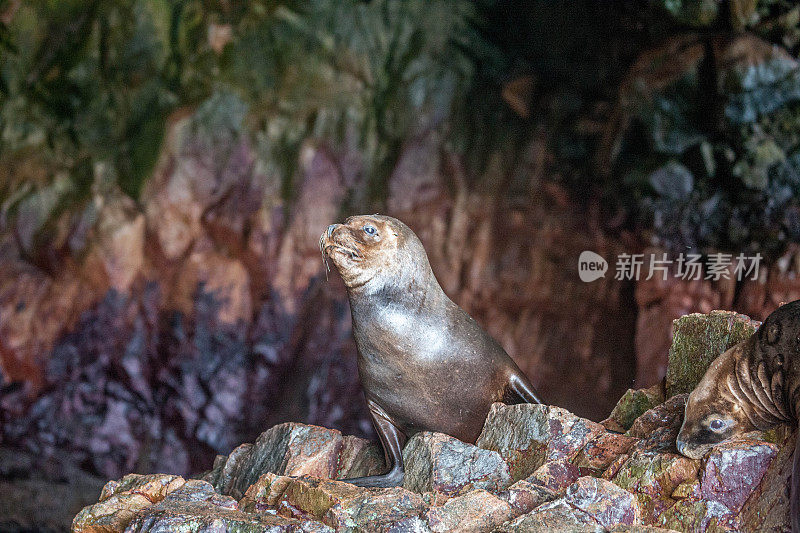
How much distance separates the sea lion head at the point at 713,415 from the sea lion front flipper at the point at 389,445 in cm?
104

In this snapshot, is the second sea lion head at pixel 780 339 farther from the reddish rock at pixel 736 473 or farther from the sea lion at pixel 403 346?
the sea lion at pixel 403 346

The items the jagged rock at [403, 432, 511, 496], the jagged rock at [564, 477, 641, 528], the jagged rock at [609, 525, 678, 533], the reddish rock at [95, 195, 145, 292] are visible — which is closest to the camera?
the jagged rock at [609, 525, 678, 533]

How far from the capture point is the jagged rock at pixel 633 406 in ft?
9.19

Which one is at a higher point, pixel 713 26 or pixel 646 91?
pixel 713 26

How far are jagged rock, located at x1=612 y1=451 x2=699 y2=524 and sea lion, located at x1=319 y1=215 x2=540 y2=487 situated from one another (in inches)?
34.0

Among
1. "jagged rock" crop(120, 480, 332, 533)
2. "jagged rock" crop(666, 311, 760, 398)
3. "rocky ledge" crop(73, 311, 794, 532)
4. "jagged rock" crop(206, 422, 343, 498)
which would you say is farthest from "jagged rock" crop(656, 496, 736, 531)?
"jagged rock" crop(206, 422, 343, 498)

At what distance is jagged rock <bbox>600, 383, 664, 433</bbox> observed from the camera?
9.19 feet

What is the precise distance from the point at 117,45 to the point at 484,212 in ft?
13.3

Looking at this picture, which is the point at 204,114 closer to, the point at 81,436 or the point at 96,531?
the point at 81,436

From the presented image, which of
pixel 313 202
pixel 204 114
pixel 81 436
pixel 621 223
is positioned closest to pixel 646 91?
pixel 621 223

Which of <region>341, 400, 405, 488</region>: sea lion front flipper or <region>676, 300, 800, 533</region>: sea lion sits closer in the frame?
<region>676, 300, 800, 533</region>: sea lion

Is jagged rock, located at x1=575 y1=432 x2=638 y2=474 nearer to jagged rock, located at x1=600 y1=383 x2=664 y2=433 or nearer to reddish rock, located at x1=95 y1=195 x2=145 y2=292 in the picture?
jagged rock, located at x1=600 y1=383 x2=664 y2=433

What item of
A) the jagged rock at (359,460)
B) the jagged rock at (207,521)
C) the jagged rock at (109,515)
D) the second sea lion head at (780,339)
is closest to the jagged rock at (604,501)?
the second sea lion head at (780,339)

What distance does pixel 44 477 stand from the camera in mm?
6422
